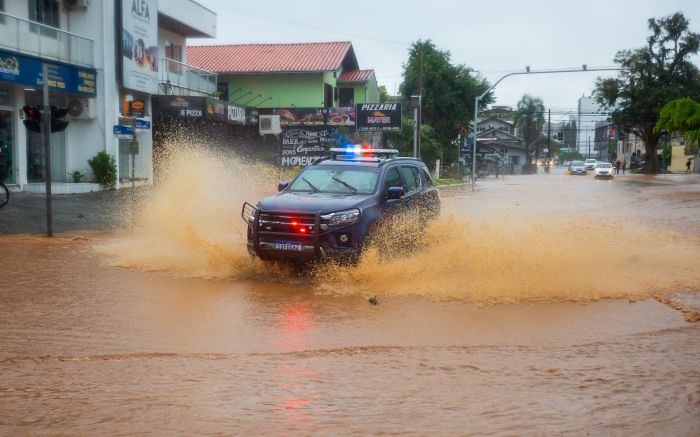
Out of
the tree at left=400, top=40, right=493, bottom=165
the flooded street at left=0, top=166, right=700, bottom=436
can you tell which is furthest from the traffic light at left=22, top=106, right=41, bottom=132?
the tree at left=400, top=40, right=493, bottom=165

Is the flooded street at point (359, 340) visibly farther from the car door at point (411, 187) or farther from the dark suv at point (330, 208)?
the car door at point (411, 187)

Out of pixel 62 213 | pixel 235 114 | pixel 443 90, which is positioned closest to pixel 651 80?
pixel 443 90

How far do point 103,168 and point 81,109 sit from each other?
204cm

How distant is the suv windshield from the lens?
10.0 metres

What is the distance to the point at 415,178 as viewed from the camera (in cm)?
1162

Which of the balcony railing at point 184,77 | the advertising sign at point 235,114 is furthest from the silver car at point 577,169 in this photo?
the balcony railing at point 184,77

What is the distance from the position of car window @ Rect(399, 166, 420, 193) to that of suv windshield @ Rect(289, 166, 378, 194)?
2.58 feet

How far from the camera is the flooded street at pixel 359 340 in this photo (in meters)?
4.58

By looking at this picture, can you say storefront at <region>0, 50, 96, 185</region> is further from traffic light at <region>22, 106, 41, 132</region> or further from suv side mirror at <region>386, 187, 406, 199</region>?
suv side mirror at <region>386, 187, 406, 199</region>

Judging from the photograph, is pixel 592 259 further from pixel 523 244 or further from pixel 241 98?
pixel 241 98

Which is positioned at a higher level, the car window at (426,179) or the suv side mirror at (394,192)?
the car window at (426,179)

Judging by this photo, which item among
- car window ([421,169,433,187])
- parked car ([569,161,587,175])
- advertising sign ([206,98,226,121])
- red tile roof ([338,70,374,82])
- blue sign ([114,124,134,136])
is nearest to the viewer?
car window ([421,169,433,187])

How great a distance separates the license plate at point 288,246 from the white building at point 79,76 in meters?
10.2

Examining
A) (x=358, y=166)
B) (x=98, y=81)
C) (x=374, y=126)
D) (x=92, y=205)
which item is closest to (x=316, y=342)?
(x=358, y=166)
